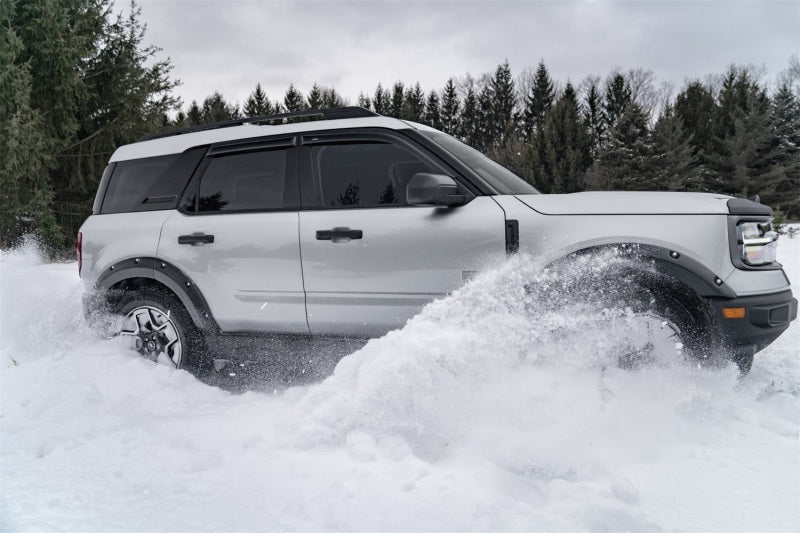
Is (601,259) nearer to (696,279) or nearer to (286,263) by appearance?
(696,279)

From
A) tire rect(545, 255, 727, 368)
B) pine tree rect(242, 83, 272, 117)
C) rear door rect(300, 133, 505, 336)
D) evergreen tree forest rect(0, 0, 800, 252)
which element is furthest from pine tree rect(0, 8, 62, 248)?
pine tree rect(242, 83, 272, 117)

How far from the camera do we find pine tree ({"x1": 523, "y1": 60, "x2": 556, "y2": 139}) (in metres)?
50.3

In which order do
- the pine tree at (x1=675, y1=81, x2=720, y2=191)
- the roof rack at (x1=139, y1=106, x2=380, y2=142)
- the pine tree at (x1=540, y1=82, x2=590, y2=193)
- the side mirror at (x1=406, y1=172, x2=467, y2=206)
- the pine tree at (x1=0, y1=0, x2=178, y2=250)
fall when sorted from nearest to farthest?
the side mirror at (x1=406, y1=172, x2=467, y2=206), the roof rack at (x1=139, y1=106, x2=380, y2=142), the pine tree at (x1=0, y1=0, x2=178, y2=250), the pine tree at (x1=540, y1=82, x2=590, y2=193), the pine tree at (x1=675, y1=81, x2=720, y2=191)

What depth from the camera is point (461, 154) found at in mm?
3725

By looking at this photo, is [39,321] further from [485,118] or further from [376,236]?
[485,118]

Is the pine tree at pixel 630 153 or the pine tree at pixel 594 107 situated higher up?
the pine tree at pixel 594 107

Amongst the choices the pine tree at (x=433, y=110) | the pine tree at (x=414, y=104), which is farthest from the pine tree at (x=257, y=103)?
the pine tree at (x=433, y=110)

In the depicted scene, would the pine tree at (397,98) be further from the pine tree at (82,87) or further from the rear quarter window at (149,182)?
the rear quarter window at (149,182)

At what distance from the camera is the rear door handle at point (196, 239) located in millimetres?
3922

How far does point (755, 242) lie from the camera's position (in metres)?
3.06

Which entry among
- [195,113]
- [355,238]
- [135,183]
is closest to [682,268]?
[355,238]

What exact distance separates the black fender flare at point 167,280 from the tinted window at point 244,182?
0.54 metres

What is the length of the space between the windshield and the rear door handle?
5.65 feet

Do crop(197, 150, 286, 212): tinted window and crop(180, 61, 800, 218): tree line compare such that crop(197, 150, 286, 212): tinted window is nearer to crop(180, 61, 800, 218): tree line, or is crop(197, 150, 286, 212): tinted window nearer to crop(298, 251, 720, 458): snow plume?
crop(298, 251, 720, 458): snow plume
